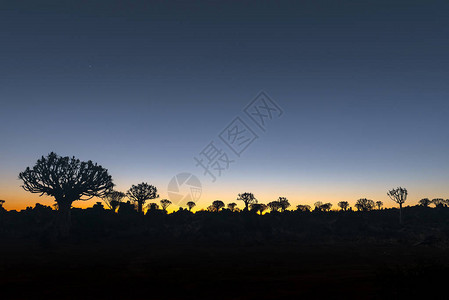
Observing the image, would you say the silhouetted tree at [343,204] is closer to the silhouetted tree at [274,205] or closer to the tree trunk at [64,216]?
the silhouetted tree at [274,205]

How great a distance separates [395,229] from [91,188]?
39.4 metres

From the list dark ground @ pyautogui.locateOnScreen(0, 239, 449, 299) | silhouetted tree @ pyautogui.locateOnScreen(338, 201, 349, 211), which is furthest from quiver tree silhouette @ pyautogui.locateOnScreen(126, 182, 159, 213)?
silhouetted tree @ pyautogui.locateOnScreen(338, 201, 349, 211)

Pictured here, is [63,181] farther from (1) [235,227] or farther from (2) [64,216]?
(1) [235,227]

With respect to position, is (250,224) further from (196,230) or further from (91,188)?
(91,188)

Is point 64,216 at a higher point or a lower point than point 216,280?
higher

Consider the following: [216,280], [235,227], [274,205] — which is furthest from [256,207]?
[216,280]

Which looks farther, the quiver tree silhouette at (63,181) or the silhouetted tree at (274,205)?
the silhouetted tree at (274,205)

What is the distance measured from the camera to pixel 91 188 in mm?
32062

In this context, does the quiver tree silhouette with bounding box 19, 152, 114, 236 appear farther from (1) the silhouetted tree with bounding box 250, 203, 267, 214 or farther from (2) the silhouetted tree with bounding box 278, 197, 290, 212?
(2) the silhouetted tree with bounding box 278, 197, 290, 212

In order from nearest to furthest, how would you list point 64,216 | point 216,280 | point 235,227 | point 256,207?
point 216,280 < point 64,216 < point 235,227 < point 256,207

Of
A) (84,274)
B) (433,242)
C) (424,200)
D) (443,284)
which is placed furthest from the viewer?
(424,200)

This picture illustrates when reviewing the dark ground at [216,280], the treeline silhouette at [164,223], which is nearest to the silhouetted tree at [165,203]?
the treeline silhouette at [164,223]

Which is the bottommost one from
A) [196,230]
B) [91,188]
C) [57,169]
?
[196,230]

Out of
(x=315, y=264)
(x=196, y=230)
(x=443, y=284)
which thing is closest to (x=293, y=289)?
(x=443, y=284)
